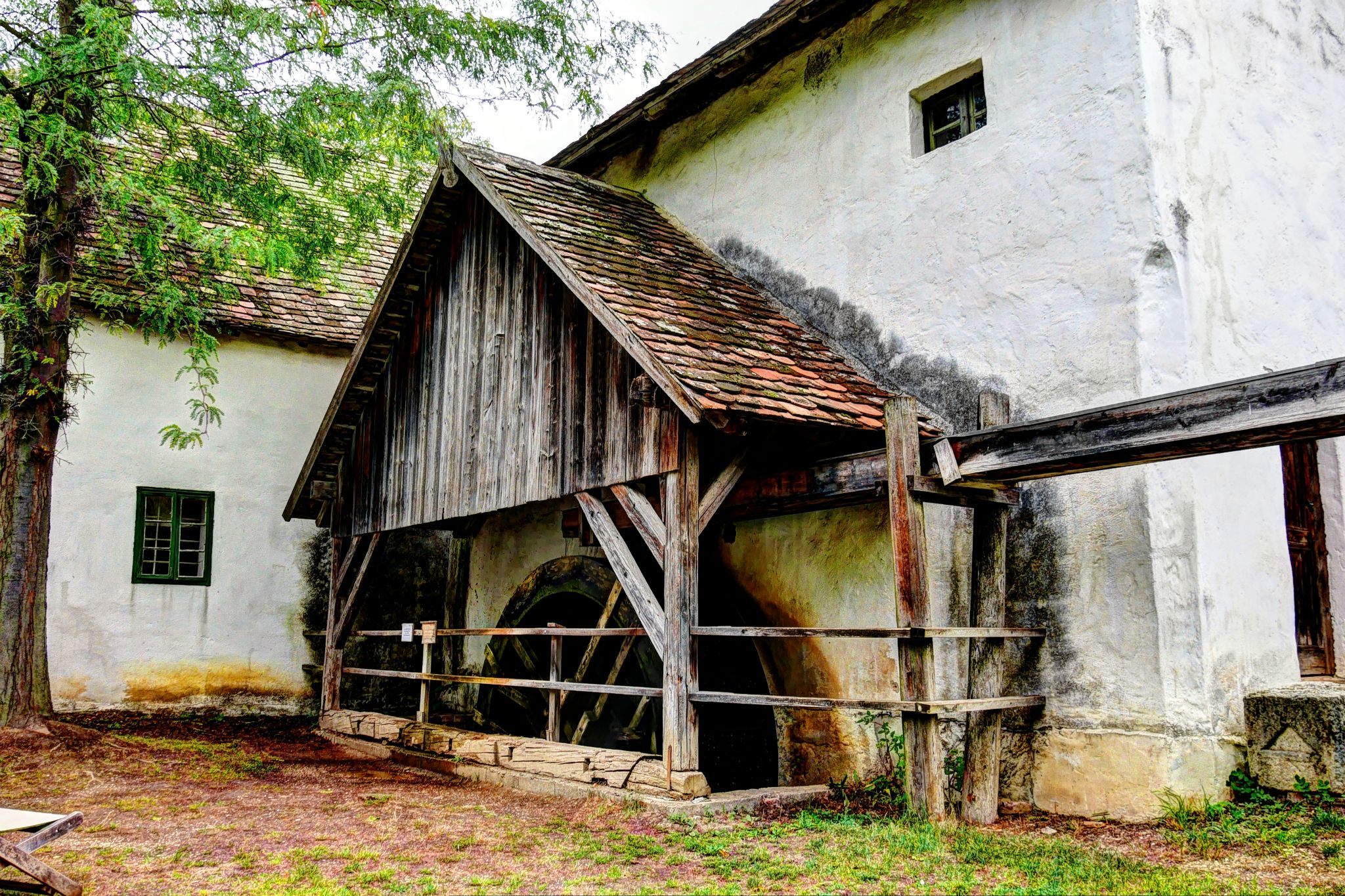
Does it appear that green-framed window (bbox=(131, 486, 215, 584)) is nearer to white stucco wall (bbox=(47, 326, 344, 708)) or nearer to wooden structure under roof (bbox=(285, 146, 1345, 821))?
white stucco wall (bbox=(47, 326, 344, 708))

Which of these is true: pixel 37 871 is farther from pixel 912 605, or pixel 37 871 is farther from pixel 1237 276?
pixel 1237 276

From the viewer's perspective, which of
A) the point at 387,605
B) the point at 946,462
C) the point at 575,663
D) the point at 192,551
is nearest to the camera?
the point at 946,462

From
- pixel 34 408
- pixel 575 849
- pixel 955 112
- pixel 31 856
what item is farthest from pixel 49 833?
pixel 955 112

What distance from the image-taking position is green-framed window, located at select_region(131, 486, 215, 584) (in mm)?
11734

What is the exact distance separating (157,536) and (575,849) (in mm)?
8080

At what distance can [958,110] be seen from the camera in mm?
7961

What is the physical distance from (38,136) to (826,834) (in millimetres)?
8142

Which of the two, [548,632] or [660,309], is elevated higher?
[660,309]

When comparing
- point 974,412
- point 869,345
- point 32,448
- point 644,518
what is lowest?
point 644,518

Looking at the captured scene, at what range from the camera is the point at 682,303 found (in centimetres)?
782

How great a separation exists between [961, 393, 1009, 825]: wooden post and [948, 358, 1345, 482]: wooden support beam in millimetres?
609

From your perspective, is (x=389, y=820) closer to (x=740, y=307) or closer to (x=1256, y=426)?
(x=740, y=307)

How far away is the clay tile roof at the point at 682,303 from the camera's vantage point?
21.8 ft

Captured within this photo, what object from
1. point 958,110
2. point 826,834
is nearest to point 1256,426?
point 826,834
